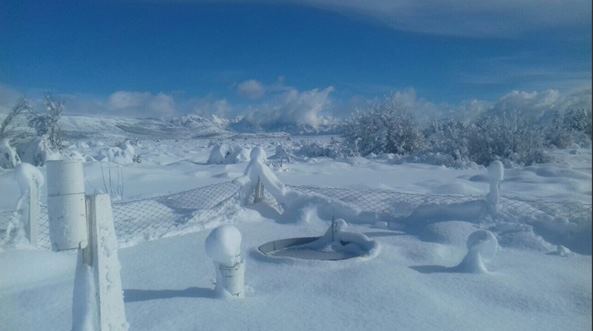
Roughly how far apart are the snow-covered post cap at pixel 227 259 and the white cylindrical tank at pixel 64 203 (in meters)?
1.18

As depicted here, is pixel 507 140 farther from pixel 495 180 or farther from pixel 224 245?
pixel 224 245

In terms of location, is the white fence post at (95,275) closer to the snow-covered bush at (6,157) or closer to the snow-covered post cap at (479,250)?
the snow-covered post cap at (479,250)

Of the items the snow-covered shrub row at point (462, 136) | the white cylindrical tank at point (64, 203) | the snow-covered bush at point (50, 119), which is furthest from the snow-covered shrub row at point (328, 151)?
the white cylindrical tank at point (64, 203)

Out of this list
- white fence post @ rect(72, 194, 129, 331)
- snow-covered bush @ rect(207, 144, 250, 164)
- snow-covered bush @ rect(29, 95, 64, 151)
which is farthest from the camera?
snow-covered bush @ rect(29, 95, 64, 151)

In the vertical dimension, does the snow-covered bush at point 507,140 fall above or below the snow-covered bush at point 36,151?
above

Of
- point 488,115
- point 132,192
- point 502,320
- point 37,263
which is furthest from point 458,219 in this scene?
point 488,115

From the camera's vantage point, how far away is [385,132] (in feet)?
59.6

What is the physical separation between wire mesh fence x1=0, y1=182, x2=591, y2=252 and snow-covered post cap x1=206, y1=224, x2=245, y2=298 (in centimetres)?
178

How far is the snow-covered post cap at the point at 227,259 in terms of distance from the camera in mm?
3301

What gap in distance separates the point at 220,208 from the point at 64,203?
363 centimetres

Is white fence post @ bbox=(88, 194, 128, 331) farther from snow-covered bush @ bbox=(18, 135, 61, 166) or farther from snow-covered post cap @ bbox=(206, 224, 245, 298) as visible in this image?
snow-covered bush @ bbox=(18, 135, 61, 166)

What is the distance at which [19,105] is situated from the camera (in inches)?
434

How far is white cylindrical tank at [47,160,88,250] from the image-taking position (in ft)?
7.18

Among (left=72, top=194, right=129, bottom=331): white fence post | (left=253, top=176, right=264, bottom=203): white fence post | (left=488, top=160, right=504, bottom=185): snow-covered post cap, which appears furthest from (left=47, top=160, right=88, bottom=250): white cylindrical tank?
(left=488, top=160, right=504, bottom=185): snow-covered post cap
